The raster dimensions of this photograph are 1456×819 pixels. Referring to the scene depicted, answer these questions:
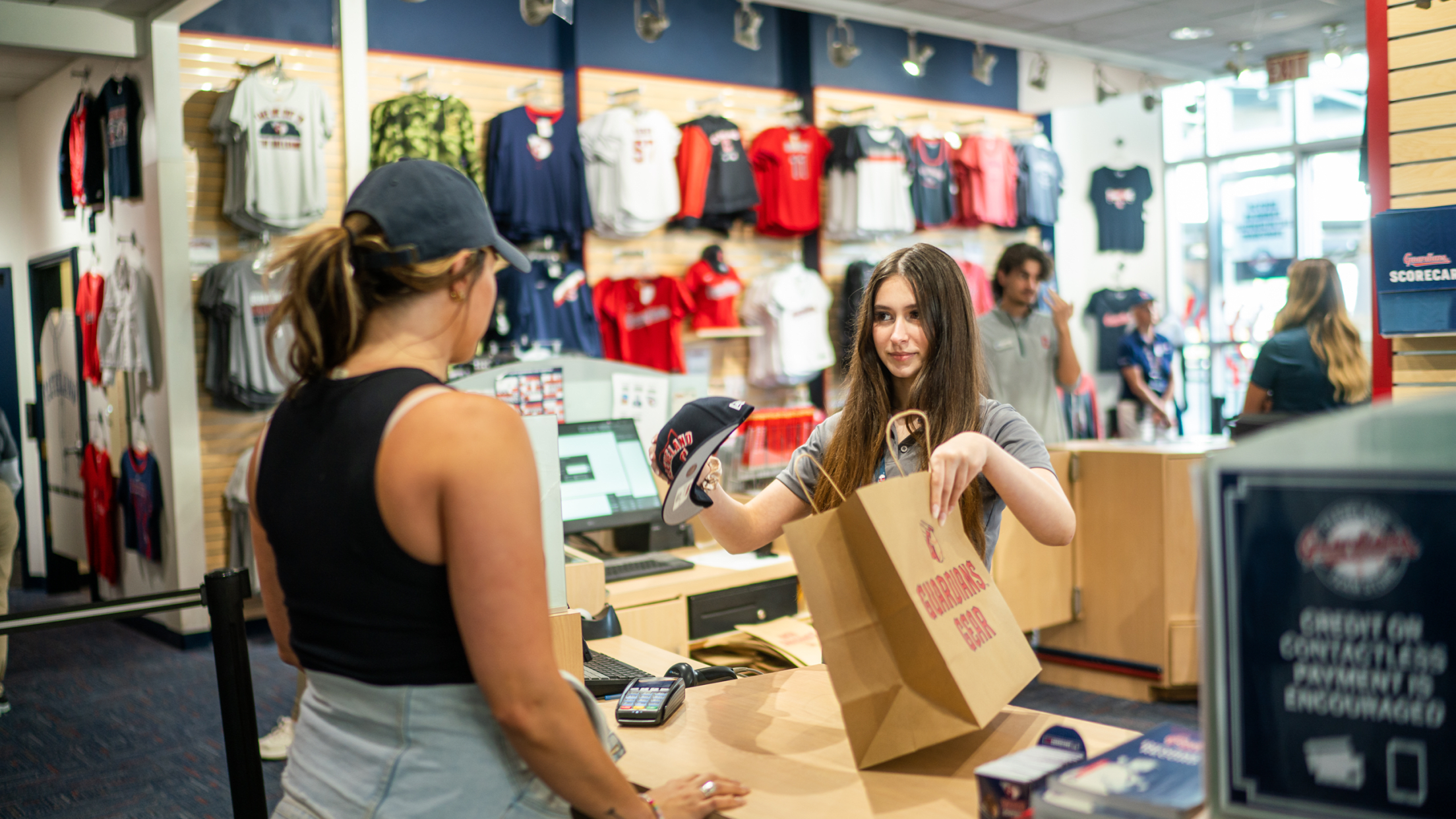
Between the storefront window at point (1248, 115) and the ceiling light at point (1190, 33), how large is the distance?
91 cm

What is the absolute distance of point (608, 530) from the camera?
366cm

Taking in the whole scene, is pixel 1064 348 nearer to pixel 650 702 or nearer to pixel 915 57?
pixel 915 57

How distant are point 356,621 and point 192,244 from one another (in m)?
5.09

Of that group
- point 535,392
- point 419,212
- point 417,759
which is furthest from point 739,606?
point 419,212

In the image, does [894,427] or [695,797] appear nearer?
[695,797]

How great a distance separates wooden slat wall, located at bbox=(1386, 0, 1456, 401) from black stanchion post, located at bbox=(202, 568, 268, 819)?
2.94 meters

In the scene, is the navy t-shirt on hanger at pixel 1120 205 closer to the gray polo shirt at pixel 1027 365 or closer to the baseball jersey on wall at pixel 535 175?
the gray polo shirt at pixel 1027 365

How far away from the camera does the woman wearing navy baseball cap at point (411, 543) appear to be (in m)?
1.03

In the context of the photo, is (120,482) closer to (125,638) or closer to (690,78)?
(125,638)

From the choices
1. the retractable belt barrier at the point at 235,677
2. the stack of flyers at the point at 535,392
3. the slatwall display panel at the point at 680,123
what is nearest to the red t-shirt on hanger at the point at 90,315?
the slatwall display panel at the point at 680,123

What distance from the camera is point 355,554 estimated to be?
1075 millimetres

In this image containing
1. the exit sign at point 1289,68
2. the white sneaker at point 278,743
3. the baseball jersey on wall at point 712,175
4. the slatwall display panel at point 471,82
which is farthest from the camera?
the exit sign at point 1289,68

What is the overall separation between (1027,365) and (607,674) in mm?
3432

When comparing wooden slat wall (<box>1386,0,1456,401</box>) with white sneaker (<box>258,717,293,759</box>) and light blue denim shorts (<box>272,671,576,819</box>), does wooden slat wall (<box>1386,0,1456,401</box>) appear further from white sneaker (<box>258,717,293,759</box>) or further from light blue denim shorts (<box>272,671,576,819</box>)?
white sneaker (<box>258,717,293,759</box>)
